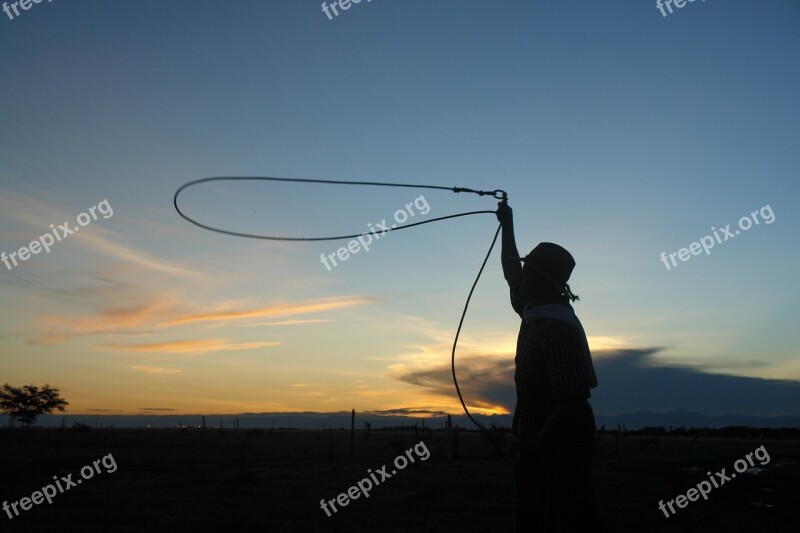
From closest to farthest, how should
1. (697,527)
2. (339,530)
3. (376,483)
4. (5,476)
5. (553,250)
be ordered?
(553,250), (339,530), (697,527), (376,483), (5,476)

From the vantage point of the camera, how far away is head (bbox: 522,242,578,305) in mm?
3543

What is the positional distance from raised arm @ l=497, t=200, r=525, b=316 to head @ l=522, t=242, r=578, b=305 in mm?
277

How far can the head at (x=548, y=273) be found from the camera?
3543mm

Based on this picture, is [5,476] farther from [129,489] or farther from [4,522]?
[4,522]

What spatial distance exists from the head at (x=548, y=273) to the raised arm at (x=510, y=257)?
0.28 metres

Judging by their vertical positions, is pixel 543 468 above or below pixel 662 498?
above

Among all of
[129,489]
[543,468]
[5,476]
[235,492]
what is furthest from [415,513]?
[5,476]

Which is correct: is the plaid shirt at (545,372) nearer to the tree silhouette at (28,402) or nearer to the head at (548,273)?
the head at (548,273)

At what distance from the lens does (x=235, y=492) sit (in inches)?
526

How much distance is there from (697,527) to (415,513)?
443cm

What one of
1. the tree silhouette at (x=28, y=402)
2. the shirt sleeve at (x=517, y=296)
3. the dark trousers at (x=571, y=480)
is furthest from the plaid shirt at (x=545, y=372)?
the tree silhouette at (x=28, y=402)

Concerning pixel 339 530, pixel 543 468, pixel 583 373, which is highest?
pixel 583 373

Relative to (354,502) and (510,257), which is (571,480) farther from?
(354,502)

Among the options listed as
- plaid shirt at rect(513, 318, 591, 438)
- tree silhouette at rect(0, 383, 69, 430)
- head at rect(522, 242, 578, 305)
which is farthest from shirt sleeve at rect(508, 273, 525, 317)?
tree silhouette at rect(0, 383, 69, 430)
